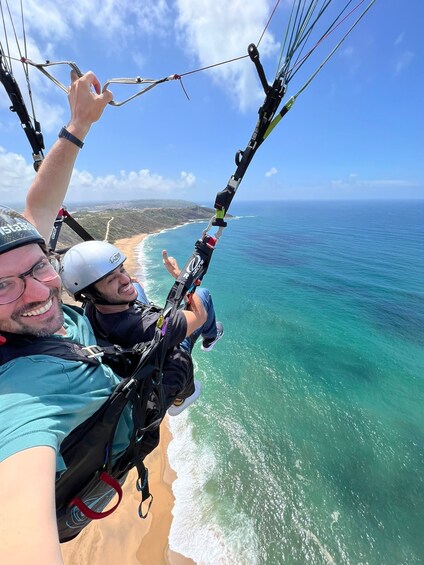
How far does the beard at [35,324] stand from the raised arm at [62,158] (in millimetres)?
822

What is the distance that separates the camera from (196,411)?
1112cm

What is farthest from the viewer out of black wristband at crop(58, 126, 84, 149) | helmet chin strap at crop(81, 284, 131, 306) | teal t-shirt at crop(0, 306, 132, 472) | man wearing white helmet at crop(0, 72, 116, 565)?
helmet chin strap at crop(81, 284, 131, 306)

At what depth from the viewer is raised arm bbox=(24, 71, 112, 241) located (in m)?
2.17

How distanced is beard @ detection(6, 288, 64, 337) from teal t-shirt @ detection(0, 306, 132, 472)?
0.19m

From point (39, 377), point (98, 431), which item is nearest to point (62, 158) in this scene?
point (39, 377)

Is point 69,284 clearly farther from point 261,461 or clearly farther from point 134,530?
point 261,461

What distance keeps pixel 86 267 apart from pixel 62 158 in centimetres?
111

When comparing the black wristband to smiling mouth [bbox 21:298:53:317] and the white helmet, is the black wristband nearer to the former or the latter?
the white helmet

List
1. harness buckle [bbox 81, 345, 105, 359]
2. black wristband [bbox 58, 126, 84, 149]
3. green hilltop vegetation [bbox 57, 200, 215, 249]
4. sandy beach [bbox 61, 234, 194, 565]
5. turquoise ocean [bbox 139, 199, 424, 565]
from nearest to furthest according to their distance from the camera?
harness buckle [bbox 81, 345, 105, 359] → black wristband [bbox 58, 126, 84, 149] → sandy beach [bbox 61, 234, 194, 565] → turquoise ocean [bbox 139, 199, 424, 565] → green hilltop vegetation [bbox 57, 200, 215, 249]

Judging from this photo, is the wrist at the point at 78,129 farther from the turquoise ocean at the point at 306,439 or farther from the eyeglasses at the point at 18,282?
the turquoise ocean at the point at 306,439

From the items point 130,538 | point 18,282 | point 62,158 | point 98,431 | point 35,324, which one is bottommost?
point 130,538

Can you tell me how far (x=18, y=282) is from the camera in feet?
5.23

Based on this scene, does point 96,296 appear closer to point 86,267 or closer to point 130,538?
point 86,267

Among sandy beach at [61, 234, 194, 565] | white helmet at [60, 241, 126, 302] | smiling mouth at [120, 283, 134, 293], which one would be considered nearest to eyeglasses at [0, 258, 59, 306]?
white helmet at [60, 241, 126, 302]
